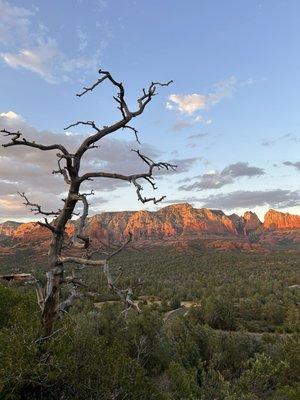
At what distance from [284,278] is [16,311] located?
99.5 metres

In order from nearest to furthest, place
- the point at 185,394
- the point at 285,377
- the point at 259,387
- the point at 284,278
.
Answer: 1. the point at 185,394
2. the point at 259,387
3. the point at 285,377
4. the point at 284,278

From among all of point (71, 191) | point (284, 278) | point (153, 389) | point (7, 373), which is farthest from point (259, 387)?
point (284, 278)

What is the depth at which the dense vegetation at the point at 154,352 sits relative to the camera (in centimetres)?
908

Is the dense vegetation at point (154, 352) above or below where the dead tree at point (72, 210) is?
below

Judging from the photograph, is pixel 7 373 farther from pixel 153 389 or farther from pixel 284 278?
pixel 284 278

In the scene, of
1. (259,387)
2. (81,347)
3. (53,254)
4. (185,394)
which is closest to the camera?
(53,254)

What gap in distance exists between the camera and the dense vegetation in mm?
9078

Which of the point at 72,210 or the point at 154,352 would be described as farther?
the point at 154,352

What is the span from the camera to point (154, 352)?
30016 mm

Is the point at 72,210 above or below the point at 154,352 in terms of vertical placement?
above

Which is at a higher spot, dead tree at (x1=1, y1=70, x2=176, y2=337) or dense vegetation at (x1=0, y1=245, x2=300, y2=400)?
dead tree at (x1=1, y1=70, x2=176, y2=337)

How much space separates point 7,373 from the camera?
857 centimetres

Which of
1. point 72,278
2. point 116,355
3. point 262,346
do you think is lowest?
point 262,346

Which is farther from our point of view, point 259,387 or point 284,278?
point 284,278
